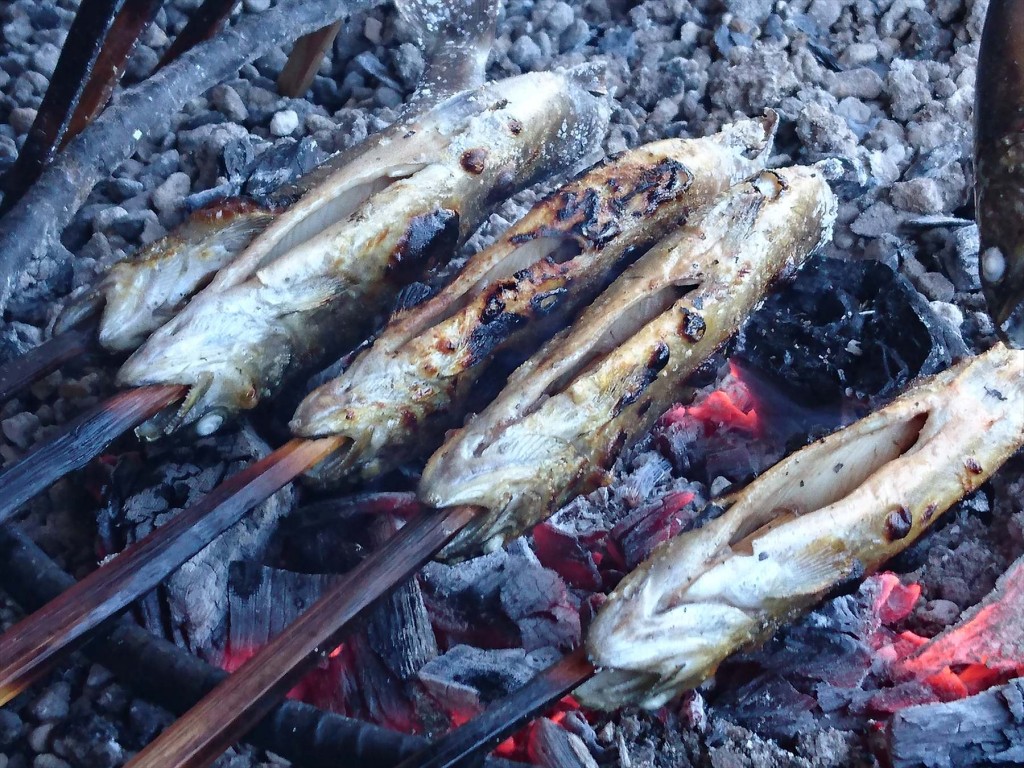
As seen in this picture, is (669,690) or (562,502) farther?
(562,502)

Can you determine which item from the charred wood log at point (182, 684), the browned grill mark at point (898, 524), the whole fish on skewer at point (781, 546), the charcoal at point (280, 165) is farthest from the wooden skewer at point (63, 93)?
the browned grill mark at point (898, 524)

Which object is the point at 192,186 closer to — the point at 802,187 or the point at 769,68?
the point at 802,187

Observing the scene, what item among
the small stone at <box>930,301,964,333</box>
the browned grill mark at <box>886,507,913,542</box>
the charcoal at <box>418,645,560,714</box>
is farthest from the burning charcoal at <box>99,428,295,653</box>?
the small stone at <box>930,301,964,333</box>

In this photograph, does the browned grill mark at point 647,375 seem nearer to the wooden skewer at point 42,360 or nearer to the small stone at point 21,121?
the wooden skewer at point 42,360

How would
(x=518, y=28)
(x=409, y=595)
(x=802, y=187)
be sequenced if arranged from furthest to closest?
(x=518, y=28), (x=802, y=187), (x=409, y=595)

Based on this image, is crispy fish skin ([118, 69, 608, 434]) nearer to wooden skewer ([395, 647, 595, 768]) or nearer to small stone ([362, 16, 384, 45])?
wooden skewer ([395, 647, 595, 768])

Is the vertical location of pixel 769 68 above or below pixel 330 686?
above

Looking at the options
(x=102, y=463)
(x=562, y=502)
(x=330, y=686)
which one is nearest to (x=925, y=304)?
(x=562, y=502)
